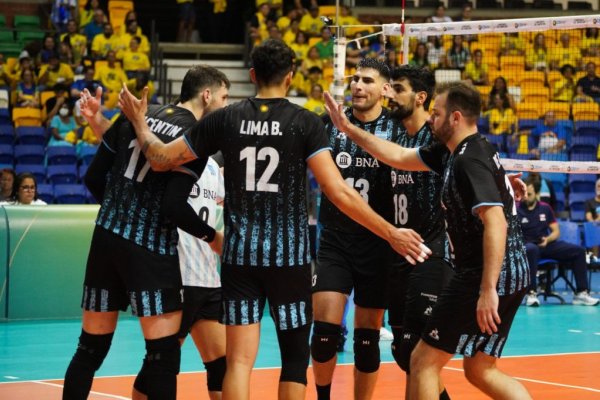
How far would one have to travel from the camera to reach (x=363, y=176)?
7391mm

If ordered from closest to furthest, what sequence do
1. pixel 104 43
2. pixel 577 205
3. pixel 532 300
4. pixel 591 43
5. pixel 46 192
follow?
pixel 532 300 < pixel 46 192 < pixel 577 205 < pixel 104 43 < pixel 591 43

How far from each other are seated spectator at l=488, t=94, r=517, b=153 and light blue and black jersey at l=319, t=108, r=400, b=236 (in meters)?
11.3

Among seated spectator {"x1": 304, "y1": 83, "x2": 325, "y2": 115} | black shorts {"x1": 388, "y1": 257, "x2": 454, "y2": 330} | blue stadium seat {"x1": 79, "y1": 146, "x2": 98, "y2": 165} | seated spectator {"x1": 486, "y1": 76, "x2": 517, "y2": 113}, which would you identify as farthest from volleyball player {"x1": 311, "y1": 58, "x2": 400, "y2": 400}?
seated spectator {"x1": 486, "y1": 76, "x2": 517, "y2": 113}

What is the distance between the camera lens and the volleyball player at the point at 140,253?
609 cm

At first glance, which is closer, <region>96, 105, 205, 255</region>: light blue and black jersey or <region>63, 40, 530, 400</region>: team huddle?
<region>63, 40, 530, 400</region>: team huddle

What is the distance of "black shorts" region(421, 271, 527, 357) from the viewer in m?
5.92

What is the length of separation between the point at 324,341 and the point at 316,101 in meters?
13.2

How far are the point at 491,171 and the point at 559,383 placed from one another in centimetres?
391

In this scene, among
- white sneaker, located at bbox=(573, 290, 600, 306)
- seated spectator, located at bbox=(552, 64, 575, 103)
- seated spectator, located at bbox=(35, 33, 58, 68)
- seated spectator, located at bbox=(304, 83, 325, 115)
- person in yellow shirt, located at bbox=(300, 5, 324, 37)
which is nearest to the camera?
white sneaker, located at bbox=(573, 290, 600, 306)

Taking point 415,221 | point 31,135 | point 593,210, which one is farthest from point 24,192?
point 593,210

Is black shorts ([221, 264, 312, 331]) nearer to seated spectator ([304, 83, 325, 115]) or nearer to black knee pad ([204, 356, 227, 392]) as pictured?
black knee pad ([204, 356, 227, 392])

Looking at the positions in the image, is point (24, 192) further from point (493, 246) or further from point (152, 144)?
point (493, 246)

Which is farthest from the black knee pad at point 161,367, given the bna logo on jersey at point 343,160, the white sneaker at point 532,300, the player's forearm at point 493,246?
the white sneaker at point 532,300

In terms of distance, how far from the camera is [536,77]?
72.3 feet
